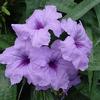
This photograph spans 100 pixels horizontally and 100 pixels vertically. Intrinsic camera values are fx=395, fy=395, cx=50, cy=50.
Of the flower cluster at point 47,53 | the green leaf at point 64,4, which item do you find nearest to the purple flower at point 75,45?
the flower cluster at point 47,53

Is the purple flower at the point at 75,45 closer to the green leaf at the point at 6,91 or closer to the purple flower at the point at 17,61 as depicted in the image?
the purple flower at the point at 17,61

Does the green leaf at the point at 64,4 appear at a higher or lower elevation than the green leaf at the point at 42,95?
higher

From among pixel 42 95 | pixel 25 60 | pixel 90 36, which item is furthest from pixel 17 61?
pixel 90 36

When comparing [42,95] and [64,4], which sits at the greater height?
[64,4]

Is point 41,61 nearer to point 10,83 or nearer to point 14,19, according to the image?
point 10,83

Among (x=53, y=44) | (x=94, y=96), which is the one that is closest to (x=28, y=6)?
(x=53, y=44)

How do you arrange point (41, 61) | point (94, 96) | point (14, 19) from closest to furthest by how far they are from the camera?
1. point (41, 61)
2. point (94, 96)
3. point (14, 19)

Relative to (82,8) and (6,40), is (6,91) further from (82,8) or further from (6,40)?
(82,8)
